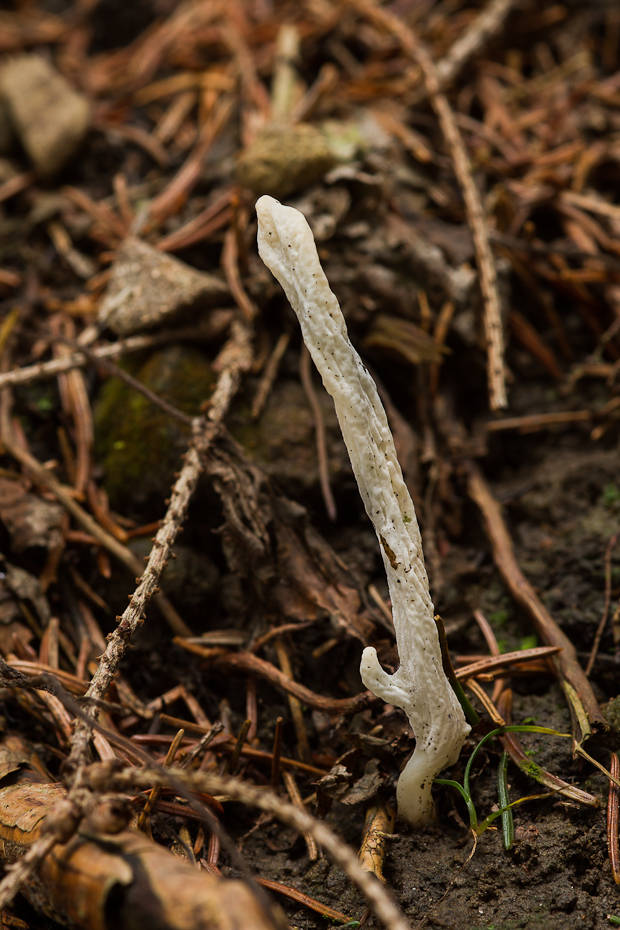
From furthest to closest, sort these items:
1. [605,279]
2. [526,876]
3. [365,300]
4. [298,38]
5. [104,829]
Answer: [298,38] < [605,279] < [365,300] < [526,876] < [104,829]

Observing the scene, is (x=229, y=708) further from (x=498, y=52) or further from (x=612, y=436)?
(x=498, y=52)

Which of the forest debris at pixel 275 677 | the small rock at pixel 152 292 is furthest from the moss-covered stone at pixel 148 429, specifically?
the forest debris at pixel 275 677

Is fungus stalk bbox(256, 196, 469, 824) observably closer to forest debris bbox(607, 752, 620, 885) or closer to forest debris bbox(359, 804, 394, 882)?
forest debris bbox(359, 804, 394, 882)

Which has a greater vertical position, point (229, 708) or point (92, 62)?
point (92, 62)

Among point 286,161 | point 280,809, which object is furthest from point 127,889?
point 286,161

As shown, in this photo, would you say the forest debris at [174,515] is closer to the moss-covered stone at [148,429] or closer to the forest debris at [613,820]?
the moss-covered stone at [148,429]

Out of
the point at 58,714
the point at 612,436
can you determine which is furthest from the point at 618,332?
the point at 58,714
